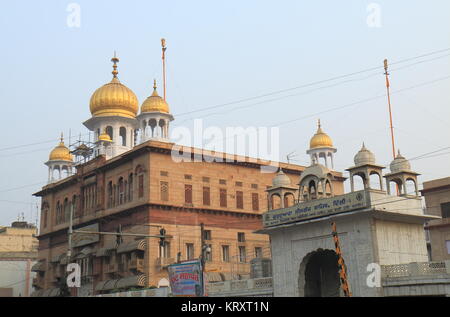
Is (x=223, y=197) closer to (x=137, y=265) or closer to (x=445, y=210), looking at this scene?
(x=137, y=265)

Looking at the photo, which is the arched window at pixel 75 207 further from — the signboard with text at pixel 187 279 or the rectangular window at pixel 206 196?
the signboard with text at pixel 187 279

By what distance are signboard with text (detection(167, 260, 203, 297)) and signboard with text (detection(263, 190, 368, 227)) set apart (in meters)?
4.58

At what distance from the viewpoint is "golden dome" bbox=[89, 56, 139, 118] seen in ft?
188

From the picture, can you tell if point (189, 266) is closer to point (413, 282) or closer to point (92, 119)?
point (413, 282)

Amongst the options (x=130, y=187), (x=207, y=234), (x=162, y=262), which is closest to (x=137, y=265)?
(x=162, y=262)

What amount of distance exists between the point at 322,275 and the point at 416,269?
7.77 metres

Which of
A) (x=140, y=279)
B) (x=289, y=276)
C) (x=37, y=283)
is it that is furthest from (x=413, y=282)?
(x=37, y=283)

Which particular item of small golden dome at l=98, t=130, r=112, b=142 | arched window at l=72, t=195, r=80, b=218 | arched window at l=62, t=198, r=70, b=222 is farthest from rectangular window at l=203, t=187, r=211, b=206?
arched window at l=62, t=198, r=70, b=222

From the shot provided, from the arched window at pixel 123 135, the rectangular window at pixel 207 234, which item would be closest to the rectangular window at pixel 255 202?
the rectangular window at pixel 207 234

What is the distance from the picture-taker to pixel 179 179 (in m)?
47.0

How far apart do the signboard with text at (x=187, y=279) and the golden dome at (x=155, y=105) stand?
21.3m

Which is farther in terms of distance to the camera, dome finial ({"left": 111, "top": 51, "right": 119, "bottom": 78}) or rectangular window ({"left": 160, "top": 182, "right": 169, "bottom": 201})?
dome finial ({"left": 111, "top": 51, "right": 119, "bottom": 78})

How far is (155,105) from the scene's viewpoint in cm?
5103

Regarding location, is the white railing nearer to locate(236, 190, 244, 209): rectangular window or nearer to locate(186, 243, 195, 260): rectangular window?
locate(186, 243, 195, 260): rectangular window
